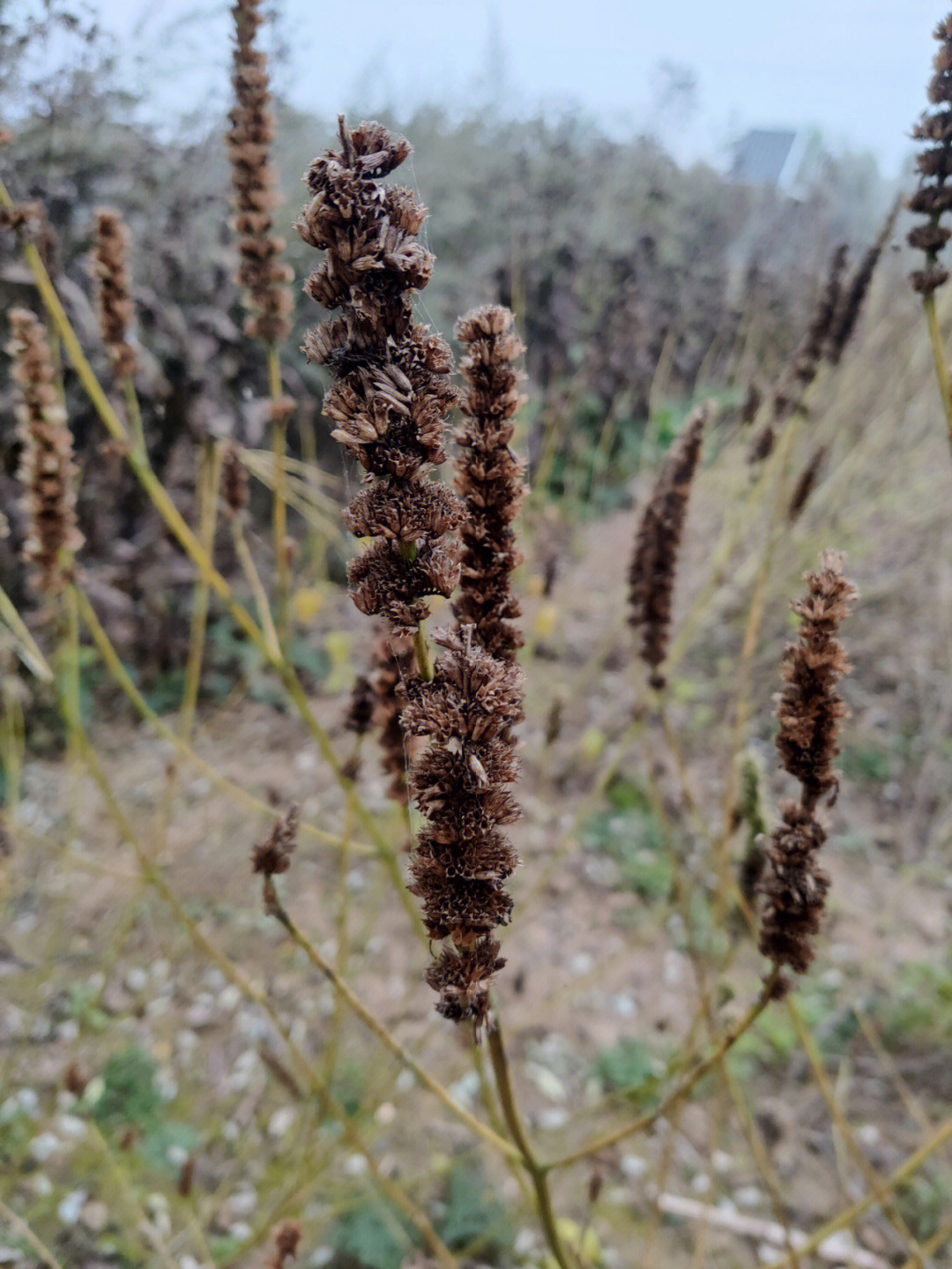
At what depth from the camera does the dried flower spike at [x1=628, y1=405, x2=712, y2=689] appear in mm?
1009

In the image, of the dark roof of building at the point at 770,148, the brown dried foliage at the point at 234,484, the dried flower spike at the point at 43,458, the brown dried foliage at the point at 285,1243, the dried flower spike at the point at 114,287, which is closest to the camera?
the brown dried foliage at the point at 285,1243

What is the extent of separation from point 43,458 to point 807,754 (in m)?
0.89

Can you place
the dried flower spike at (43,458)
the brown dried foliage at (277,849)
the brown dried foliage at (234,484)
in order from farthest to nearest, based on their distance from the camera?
the brown dried foliage at (234,484), the dried flower spike at (43,458), the brown dried foliage at (277,849)

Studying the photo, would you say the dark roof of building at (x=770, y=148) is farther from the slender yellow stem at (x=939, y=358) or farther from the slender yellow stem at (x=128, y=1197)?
the slender yellow stem at (x=128, y=1197)

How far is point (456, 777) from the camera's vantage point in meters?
0.46

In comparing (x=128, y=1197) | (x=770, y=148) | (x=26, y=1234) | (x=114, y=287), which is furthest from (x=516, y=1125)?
(x=770, y=148)

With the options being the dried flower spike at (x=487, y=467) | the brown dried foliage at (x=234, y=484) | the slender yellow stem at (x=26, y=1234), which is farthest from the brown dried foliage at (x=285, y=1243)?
the brown dried foliage at (x=234, y=484)

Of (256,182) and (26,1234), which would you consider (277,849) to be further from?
(256,182)

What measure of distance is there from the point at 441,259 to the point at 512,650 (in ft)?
11.7

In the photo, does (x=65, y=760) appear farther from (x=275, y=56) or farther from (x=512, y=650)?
(x=512, y=650)

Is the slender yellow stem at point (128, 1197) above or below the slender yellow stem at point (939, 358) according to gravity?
below

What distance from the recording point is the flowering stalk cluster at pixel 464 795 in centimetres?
45

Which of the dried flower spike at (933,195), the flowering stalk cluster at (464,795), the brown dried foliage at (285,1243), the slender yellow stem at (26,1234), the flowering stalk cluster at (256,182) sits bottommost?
the brown dried foliage at (285,1243)

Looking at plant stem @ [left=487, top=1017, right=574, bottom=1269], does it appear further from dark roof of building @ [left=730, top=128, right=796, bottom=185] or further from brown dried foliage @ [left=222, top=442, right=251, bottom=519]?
dark roof of building @ [left=730, top=128, right=796, bottom=185]
